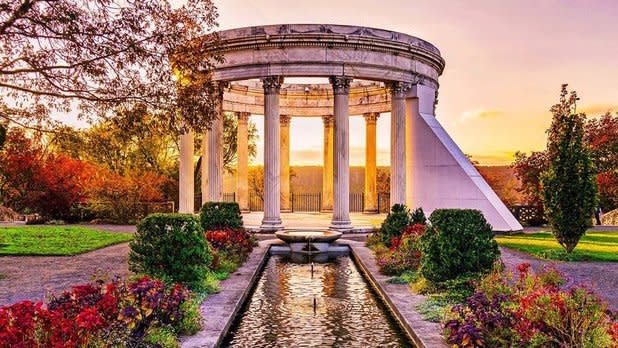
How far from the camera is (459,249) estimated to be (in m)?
13.7

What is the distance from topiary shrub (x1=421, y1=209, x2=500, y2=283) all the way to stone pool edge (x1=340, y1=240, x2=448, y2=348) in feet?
3.03

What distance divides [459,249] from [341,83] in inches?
590

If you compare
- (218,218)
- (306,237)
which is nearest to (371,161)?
(306,237)

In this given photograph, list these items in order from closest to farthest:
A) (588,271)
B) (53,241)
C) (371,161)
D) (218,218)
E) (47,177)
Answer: (588,271) → (218,218) → (53,241) → (47,177) → (371,161)

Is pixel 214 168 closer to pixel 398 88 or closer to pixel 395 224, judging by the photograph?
pixel 398 88

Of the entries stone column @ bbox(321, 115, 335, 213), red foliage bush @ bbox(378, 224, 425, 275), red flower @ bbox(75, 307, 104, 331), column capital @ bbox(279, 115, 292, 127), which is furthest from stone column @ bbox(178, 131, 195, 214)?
red flower @ bbox(75, 307, 104, 331)

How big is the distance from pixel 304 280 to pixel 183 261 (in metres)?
4.38

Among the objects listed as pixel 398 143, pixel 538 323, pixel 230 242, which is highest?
pixel 398 143

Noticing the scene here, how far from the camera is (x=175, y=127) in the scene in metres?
17.8

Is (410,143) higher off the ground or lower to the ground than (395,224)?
higher

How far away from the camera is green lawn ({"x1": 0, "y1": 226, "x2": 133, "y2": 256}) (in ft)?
70.5

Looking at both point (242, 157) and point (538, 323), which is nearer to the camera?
point (538, 323)

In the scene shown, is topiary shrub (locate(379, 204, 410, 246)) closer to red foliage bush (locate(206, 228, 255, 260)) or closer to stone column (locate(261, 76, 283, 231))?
red foliage bush (locate(206, 228, 255, 260))

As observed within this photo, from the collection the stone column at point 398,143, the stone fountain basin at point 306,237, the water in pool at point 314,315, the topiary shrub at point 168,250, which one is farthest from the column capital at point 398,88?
the topiary shrub at point 168,250
